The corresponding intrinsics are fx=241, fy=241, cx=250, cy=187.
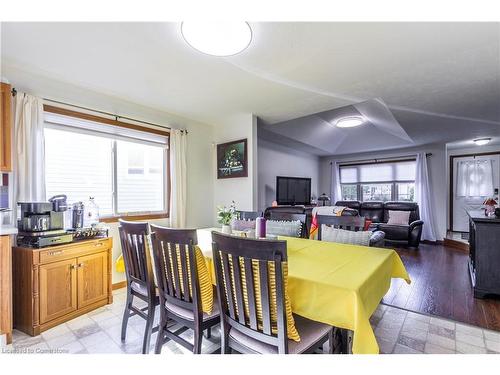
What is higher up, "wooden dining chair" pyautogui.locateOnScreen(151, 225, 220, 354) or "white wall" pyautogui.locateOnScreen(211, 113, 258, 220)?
"white wall" pyautogui.locateOnScreen(211, 113, 258, 220)

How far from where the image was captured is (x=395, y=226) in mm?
5371

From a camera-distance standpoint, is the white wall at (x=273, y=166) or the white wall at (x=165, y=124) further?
the white wall at (x=273, y=166)

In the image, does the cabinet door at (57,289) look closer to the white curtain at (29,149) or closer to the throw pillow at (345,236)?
the white curtain at (29,149)

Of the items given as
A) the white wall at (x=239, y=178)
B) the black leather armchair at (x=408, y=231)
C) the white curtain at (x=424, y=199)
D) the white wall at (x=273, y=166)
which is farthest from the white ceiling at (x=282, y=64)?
the white curtain at (x=424, y=199)

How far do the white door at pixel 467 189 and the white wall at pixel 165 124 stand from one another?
6.86 meters

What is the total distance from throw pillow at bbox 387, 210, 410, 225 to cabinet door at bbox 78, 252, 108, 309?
581cm

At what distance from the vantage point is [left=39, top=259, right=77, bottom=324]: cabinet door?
6.76 ft

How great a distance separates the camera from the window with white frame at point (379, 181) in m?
6.69

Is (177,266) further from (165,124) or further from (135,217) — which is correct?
(165,124)

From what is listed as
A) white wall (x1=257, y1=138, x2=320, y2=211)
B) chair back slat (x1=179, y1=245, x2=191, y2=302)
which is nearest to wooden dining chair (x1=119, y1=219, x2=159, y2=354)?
chair back slat (x1=179, y1=245, x2=191, y2=302)

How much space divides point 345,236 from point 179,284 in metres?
1.48

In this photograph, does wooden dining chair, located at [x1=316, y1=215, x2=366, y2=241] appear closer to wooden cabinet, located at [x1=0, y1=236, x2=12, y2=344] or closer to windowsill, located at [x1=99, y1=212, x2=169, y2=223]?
windowsill, located at [x1=99, y1=212, x2=169, y2=223]

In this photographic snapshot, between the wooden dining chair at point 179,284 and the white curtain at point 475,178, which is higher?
the white curtain at point 475,178
